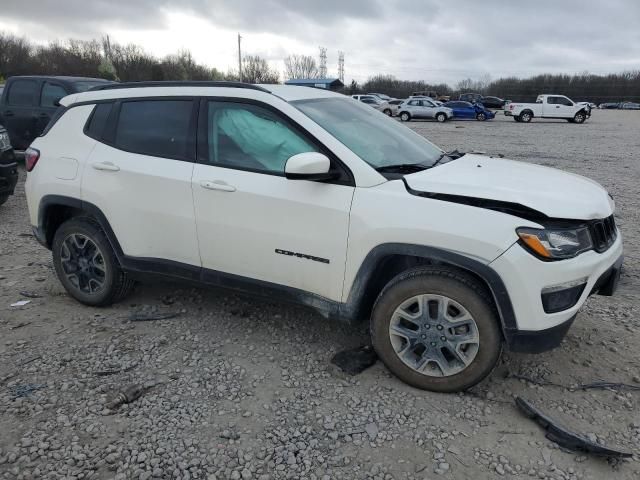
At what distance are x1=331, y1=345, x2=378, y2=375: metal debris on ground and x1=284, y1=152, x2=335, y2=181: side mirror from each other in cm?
127

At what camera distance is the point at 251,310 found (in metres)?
4.09

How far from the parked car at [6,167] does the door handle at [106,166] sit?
3.80m

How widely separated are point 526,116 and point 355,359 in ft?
113

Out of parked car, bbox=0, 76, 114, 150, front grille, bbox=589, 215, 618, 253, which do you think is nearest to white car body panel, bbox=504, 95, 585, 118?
parked car, bbox=0, 76, 114, 150

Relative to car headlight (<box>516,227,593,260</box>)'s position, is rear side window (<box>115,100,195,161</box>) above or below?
above

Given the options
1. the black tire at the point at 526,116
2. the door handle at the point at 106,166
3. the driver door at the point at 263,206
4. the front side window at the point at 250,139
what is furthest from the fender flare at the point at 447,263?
the black tire at the point at 526,116

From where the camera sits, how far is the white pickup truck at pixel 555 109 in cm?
3209

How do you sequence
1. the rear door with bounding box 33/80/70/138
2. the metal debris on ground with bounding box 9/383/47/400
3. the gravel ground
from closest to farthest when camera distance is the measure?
the gravel ground, the metal debris on ground with bounding box 9/383/47/400, the rear door with bounding box 33/80/70/138

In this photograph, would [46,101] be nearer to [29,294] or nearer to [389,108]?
[29,294]

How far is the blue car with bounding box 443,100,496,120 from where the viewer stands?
34.7 metres

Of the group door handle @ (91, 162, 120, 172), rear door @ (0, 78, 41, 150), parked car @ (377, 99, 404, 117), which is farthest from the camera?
parked car @ (377, 99, 404, 117)

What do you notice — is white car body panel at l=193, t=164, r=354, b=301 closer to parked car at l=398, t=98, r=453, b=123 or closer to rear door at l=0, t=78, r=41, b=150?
rear door at l=0, t=78, r=41, b=150

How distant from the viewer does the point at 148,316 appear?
4.00m

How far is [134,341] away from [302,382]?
1344 mm
